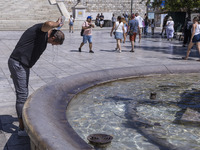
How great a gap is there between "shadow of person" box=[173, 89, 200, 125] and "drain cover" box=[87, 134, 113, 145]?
49.3 inches

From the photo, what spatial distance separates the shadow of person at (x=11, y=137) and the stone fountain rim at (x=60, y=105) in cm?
53

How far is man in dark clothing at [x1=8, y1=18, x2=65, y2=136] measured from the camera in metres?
3.87

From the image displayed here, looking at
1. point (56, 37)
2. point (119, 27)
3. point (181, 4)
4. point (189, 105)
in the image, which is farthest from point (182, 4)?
point (56, 37)

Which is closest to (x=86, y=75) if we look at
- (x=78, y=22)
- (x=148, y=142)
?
(x=148, y=142)

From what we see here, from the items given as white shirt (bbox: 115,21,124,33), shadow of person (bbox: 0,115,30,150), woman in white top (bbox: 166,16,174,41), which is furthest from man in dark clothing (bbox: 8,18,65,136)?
woman in white top (bbox: 166,16,174,41)

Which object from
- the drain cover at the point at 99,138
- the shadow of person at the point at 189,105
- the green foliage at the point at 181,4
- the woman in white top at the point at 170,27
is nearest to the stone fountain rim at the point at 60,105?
the drain cover at the point at 99,138

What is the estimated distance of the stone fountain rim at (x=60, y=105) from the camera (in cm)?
279

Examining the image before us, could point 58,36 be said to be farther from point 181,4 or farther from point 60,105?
point 181,4

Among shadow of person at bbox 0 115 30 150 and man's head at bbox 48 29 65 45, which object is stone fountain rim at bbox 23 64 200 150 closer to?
shadow of person at bbox 0 115 30 150

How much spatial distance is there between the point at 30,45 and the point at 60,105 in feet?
2.89

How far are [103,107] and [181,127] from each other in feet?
4.27

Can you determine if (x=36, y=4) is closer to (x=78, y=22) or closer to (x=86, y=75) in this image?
(x=78, y=22)

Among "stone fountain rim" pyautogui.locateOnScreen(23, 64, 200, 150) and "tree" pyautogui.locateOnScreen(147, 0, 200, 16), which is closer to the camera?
"stone fountain rim" pyautogui.locateOnScreen(23, 64, 200, 150)

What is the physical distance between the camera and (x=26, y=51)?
13.1 ft
